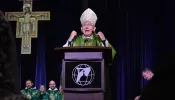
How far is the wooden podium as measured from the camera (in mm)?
3045

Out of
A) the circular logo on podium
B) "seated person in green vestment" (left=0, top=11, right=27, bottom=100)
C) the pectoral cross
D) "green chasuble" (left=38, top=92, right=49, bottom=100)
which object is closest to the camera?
"seated person in green vestment" (left=0, top=11, right=27, bottom=100)

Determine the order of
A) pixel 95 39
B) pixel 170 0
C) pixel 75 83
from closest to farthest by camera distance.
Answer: pixel 75 83 → pixel 95 39 → pixel 170 0

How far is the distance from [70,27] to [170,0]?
182 cm

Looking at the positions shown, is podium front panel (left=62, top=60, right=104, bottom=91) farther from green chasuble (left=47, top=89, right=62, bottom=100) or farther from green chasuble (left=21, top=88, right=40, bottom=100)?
green chasuble (left=21, top=88, right=40, bottom=100)

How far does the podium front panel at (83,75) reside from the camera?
3041 mm

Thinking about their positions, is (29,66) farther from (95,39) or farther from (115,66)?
(95,39)

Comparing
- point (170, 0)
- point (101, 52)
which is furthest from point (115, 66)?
point (101, 52)

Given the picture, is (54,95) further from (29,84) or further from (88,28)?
(88,28)

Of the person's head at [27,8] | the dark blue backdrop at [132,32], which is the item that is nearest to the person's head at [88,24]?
the dark blue backdrop at [132,32]

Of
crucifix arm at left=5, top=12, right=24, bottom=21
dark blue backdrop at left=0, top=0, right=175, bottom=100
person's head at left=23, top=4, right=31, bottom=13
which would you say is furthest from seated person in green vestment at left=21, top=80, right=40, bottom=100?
person's head at left=23, top=4, right=31, bottom=13

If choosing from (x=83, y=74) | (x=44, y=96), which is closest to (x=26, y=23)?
(x=44, y=96)

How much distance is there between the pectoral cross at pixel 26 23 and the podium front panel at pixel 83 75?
3.43 meters

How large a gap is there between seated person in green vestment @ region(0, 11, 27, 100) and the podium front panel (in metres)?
2.36

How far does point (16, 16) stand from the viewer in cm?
653
